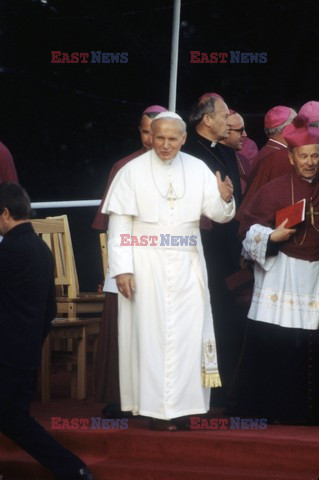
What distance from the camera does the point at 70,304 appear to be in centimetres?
995

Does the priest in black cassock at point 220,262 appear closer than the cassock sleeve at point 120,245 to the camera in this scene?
No

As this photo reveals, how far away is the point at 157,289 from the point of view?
8188 millimetres

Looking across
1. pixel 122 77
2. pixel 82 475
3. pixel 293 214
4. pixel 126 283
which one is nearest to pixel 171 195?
pixel 126 283

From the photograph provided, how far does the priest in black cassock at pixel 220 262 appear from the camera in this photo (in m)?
9.01

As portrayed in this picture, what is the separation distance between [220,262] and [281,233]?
102 cm

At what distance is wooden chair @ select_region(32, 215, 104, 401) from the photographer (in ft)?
31.4

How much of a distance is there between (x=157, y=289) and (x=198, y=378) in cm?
54

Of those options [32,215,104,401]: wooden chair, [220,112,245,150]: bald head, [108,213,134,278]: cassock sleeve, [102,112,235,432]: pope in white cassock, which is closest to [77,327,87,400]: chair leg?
[32,215,104,401]: wooden chair

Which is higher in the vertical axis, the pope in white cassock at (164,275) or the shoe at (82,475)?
the pope in white cassock at (164,275)

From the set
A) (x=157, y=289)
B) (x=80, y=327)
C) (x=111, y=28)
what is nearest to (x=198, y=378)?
(x=157, y=289)

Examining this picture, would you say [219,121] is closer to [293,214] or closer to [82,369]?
[293,214]

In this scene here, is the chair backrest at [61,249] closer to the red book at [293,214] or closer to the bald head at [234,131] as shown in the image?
the bald head at [234,131]

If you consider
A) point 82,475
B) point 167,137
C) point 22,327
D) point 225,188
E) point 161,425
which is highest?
point 167,137

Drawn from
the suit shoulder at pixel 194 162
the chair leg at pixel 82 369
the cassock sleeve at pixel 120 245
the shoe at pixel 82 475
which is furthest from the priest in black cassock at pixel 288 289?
the chair leg at pixel 82 369
